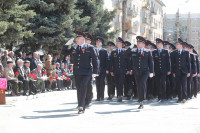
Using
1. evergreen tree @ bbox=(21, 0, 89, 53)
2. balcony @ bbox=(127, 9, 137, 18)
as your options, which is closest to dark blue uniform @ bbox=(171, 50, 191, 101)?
evergreen tree @ bbox=(21, 0, 89, 53)

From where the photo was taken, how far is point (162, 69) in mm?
14992

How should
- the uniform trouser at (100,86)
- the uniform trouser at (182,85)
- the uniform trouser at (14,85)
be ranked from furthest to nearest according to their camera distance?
the uniform trouser at (14,85) < the uniform trouser at (100,86) < the uniform trouser at (182,85)

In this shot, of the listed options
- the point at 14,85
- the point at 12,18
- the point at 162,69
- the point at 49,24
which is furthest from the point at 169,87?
the point at 49,24

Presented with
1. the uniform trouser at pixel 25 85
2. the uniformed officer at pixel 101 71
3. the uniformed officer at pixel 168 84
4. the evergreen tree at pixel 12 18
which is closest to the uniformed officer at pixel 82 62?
the uniformed officer at pixel 101 71

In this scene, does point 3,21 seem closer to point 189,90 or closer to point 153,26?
point 189,90

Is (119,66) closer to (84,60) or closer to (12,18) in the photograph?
(84,60)

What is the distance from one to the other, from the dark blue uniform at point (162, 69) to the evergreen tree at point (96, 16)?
51.1 feet

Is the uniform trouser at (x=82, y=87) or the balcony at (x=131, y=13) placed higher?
the balcony at (x=131, y=13)

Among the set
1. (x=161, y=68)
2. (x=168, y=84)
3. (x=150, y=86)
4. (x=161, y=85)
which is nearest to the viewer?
(x=161, y=68)

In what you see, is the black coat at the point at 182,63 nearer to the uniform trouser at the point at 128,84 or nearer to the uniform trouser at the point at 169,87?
the uniform trouser at the point at 169,87

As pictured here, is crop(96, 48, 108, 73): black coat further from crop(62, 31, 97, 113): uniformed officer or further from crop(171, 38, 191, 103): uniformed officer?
crop(62, 31, 97, 113): uniformed officer

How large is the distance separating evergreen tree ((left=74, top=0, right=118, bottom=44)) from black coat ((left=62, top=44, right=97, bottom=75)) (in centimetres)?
1909

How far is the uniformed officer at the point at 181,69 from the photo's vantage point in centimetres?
1465

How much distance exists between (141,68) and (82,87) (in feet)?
7.93
